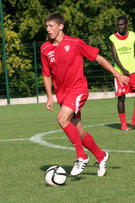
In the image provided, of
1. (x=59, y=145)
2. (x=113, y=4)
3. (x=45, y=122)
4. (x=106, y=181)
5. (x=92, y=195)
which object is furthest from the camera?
(x=113, y=4)

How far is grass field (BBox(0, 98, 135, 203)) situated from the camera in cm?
541

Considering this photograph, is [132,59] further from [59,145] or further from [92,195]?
[92,195]

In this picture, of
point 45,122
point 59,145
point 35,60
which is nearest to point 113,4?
point 35,60

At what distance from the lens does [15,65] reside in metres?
22.9

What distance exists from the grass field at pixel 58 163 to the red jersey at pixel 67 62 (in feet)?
3.48

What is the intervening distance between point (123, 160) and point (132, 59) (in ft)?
13.9

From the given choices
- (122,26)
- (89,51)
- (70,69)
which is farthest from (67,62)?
(122,26)

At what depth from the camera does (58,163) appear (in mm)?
7309

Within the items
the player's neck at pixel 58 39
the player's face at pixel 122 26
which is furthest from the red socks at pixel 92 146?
the player's face at pixel 122 26

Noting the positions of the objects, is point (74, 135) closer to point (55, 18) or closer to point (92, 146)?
point (92, 146)

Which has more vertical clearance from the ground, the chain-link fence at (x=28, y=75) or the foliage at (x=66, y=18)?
the foliage at (x=66, y=18)

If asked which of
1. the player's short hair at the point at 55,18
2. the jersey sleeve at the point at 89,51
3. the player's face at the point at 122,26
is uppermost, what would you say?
the player's short hair at the point at 55,18

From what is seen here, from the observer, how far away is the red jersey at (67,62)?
654 centimetres

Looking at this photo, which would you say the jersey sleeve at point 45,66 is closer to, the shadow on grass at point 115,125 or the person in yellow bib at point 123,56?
the person in yellow bib at point 123,56
